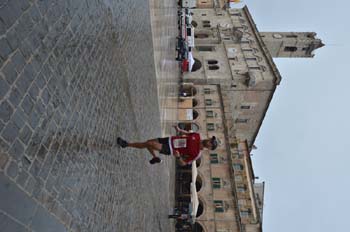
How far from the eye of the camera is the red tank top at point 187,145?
25.8 ft

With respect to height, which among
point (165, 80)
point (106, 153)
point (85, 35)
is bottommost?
point (165, 80)

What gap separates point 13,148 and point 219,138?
25350 millimetres

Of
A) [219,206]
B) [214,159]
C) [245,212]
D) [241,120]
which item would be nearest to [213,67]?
[241,120]

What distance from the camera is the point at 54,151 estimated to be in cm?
493

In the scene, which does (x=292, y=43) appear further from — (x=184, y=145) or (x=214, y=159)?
(x=184, y=145)

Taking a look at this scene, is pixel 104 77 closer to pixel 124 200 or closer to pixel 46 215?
pixel 124 200

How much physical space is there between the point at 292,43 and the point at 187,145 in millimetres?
33951

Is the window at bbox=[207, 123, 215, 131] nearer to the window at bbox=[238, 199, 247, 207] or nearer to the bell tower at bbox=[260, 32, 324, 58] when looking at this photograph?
the window at bbox=[238, 199, 247, 207]

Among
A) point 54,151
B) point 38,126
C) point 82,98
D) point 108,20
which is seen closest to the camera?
point 38,126

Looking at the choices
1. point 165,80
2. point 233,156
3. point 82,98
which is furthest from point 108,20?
point 233,156

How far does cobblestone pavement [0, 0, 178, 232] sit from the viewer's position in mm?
3939

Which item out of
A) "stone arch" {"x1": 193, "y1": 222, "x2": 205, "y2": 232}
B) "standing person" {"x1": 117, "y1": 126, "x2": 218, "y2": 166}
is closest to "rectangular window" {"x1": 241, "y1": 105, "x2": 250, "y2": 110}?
"stone arch" {"x1": 193, "y1": 222, "x2": 205, "y2": 232}

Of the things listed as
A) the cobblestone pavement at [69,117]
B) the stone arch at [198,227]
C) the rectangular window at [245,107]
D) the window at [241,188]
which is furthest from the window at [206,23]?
the cobblestone pavement at [69,117]

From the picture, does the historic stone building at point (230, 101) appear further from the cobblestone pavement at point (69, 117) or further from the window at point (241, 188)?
the cobblestone pavement at point (69, 117)
